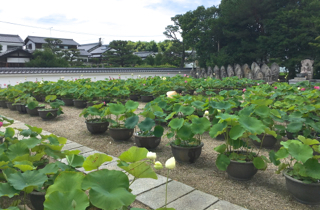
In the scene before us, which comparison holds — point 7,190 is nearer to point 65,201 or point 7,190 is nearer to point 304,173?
point 65,201

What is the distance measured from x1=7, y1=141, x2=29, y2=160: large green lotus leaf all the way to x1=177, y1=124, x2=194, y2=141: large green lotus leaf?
1341 millimetres

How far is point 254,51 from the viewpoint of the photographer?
51.9 ft

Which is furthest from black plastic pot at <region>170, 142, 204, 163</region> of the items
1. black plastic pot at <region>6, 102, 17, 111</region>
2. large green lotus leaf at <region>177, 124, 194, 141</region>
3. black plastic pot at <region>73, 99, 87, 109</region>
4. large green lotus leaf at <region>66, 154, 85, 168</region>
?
black plastic pot at <region>6, 102, 17, 111</region>

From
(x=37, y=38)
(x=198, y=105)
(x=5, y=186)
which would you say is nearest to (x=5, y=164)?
(x=5, y=186)

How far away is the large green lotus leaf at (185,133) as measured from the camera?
7.75 ft

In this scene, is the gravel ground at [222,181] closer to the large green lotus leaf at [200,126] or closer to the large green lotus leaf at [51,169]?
the large green lotus leaf at [200,126]

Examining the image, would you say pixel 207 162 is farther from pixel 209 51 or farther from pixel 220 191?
pixel 209 51

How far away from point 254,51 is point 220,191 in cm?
1557

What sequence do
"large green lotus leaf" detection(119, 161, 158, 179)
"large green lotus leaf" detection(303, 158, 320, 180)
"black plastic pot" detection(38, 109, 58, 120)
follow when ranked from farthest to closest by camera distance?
"black plastic pot" detection(38, 109, 58, 120) → "large green lotus leaf" detection(303, 158, 320, 180) → "large green lotus leaf" detection(119, 161, 158, 179)

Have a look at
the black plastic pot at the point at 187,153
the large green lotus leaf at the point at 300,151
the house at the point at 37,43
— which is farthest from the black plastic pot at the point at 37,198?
the house at the point at 37,43

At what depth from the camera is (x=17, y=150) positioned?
1729 mm

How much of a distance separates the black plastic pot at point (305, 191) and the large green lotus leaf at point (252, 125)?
418 millimetres

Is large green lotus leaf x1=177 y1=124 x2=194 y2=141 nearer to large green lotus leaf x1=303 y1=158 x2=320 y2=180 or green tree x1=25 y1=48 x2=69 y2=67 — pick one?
large green lotus leaf x1=303 y1=158 x2=320 y2=180

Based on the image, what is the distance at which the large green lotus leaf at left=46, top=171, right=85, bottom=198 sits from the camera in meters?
1.10
